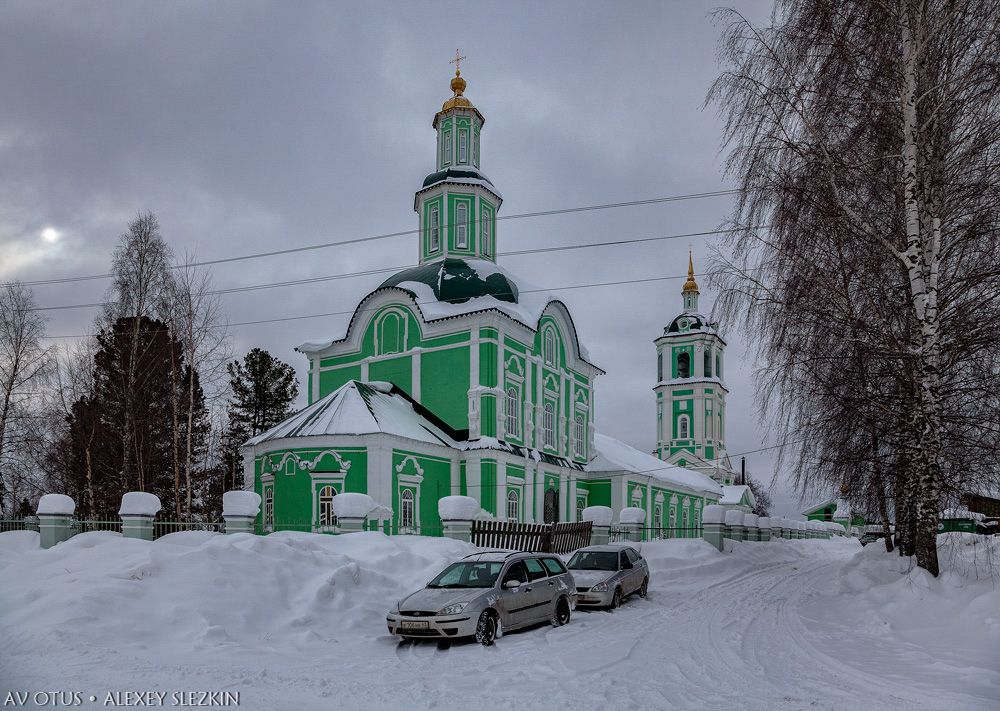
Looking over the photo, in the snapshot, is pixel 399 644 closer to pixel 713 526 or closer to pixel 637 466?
pixel 713 526

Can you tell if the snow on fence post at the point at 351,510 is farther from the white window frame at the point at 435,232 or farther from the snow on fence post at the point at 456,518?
the white window frame at the point at 435,232

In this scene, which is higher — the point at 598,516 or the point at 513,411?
the point at 513,411

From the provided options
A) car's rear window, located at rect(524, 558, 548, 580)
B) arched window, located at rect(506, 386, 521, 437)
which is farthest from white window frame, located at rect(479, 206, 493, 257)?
car's rear window, located at rect(524, 558, 548, 580)

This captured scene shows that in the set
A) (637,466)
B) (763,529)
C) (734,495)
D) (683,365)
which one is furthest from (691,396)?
(763,529)

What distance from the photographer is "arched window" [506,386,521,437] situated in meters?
32.9

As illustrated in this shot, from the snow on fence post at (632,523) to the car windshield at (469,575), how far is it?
46.7 feet

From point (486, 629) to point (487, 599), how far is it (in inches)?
16.6

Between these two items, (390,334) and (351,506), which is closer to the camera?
(351,506)

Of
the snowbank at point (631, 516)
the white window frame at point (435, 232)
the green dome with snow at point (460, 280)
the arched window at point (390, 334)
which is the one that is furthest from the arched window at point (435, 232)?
the snowbank at point (631, 516)

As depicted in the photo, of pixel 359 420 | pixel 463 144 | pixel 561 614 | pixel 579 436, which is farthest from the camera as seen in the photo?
pixel 579 436

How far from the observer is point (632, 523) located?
1066 inches

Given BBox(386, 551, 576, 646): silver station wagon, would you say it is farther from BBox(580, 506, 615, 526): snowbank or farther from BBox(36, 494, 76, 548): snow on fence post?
BBox(580, 506, 615, 526): snowbank

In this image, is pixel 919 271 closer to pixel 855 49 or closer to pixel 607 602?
pixel 855 49

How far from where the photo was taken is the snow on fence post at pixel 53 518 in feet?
55.6
